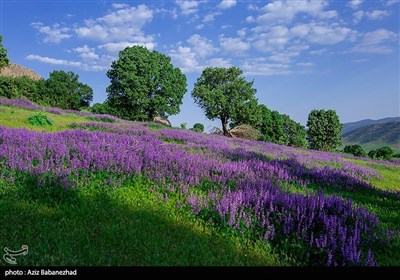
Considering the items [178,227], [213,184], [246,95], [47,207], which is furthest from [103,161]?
[246,95]

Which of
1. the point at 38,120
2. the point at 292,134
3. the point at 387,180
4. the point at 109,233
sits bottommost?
the point at 387,180

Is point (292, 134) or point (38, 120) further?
point (292, 134)

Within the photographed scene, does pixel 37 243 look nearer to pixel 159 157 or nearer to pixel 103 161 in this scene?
pixel 103 161

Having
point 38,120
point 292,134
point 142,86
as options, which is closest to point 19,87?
point 142,86

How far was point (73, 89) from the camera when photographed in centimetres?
10181

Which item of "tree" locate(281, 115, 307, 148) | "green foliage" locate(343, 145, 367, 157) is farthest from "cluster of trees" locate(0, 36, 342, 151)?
"tree" locate(281, 115, 307, 148)

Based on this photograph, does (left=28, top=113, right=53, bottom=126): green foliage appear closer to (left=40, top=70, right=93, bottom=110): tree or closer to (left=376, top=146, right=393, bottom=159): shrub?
(left=376, top=146, right=393, bottom=159): shrub

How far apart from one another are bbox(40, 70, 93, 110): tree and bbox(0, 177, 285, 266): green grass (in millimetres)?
83932

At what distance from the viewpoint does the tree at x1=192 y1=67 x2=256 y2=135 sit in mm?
51594

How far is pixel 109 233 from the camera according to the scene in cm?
447

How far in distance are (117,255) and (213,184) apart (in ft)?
12.2

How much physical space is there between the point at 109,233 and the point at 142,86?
47.5 metres

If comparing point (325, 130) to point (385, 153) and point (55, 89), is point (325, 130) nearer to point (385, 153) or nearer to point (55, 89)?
point (385, 153)

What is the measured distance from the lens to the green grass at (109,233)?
3.89 metres
